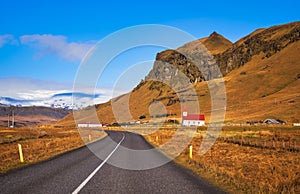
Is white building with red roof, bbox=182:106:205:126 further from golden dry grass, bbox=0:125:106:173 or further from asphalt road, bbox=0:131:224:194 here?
asphalt road, bbox=0:131:224:194

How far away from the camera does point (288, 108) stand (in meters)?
106

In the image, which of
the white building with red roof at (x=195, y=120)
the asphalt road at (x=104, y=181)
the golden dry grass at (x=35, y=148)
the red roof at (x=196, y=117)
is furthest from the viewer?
the red roof at (x=196, y=117)

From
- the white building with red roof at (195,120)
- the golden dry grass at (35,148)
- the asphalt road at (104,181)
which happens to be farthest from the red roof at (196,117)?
the asphalt road at (104,181)

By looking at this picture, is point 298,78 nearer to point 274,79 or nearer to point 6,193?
point 274,79

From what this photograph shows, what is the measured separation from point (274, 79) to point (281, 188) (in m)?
178

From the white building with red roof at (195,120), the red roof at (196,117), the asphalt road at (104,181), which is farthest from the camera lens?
the red roof at (196,117)

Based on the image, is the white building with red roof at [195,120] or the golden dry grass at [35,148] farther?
the white building with red roof at [195,120]

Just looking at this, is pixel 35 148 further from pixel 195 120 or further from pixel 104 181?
pixel 195 120

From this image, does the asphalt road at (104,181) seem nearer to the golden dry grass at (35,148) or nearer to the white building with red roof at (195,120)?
the golden dry grass at (35,148)

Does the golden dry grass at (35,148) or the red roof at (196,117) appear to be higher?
the red roof at (196,117)

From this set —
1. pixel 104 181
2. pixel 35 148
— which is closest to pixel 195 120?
pixel 35 148

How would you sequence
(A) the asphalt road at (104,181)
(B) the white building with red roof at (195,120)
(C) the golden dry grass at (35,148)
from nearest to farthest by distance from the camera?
(A) the asphalt road at (104,181) < (C) the golden dry grass at (35,148) < (B) the white building with red roof at (195,120)

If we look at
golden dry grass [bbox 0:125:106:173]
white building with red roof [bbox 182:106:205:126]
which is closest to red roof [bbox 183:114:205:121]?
white building with red roof [bbox 182:106:205:126]

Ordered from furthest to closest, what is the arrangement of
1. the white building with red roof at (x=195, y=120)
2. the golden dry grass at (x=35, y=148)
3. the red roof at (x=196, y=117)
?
the red roof at (x=196, y=117) → the white building with red roof at (x=195, y=120) → the golden dry grass at (x=35, y=148)
